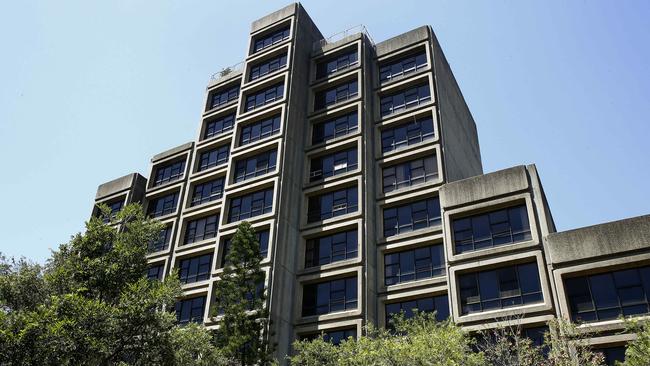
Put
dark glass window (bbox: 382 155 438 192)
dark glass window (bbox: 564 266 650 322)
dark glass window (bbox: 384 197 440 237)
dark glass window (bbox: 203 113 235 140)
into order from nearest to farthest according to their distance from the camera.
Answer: dark glass window (bbox: 564 266 650 322), dark glass window (bbox: 384 197 440 237), dark glass window (bbox: 382 155 438 192), dark glass window (bbox: 203 113 235 140)

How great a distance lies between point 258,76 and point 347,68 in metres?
8.01

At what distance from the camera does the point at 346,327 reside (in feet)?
104

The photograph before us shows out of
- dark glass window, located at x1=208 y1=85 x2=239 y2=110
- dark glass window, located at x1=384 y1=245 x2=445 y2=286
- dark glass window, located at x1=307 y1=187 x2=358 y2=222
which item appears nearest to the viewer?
dark glass window, located at x1=384 y1=245 x2=445 y2=286

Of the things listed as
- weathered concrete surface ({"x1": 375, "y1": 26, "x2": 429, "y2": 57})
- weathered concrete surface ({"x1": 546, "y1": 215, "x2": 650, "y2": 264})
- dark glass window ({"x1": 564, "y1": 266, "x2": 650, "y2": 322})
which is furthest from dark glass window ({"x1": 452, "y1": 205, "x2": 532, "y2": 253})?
weathered concrete surface ({"x1": 375, "y1": 26, "x2": 429, "y2": 57})

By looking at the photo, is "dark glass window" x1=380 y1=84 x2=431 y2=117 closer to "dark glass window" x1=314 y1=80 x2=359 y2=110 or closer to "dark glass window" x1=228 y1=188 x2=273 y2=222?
"dark glass window" x1=314 y1=80 x2=359 y2=110

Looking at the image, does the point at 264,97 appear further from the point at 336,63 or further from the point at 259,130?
the point at 336,63

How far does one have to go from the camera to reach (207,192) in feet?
143

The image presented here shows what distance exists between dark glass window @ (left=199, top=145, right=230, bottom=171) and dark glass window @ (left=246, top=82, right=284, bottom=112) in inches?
162

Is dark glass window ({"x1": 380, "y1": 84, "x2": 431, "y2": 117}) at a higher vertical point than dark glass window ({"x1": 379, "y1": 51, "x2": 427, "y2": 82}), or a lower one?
lower

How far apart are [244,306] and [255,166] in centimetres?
1329

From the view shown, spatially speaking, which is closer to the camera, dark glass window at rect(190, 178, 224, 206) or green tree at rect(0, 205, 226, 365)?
green tree at rect(0, 205, 226, 365)

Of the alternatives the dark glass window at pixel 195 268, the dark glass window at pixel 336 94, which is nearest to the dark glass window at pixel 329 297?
the dark glass window at pixel 195 268

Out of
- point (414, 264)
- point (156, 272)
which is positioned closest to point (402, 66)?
point (414, 264)

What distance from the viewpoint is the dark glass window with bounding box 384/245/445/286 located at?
106 feet
